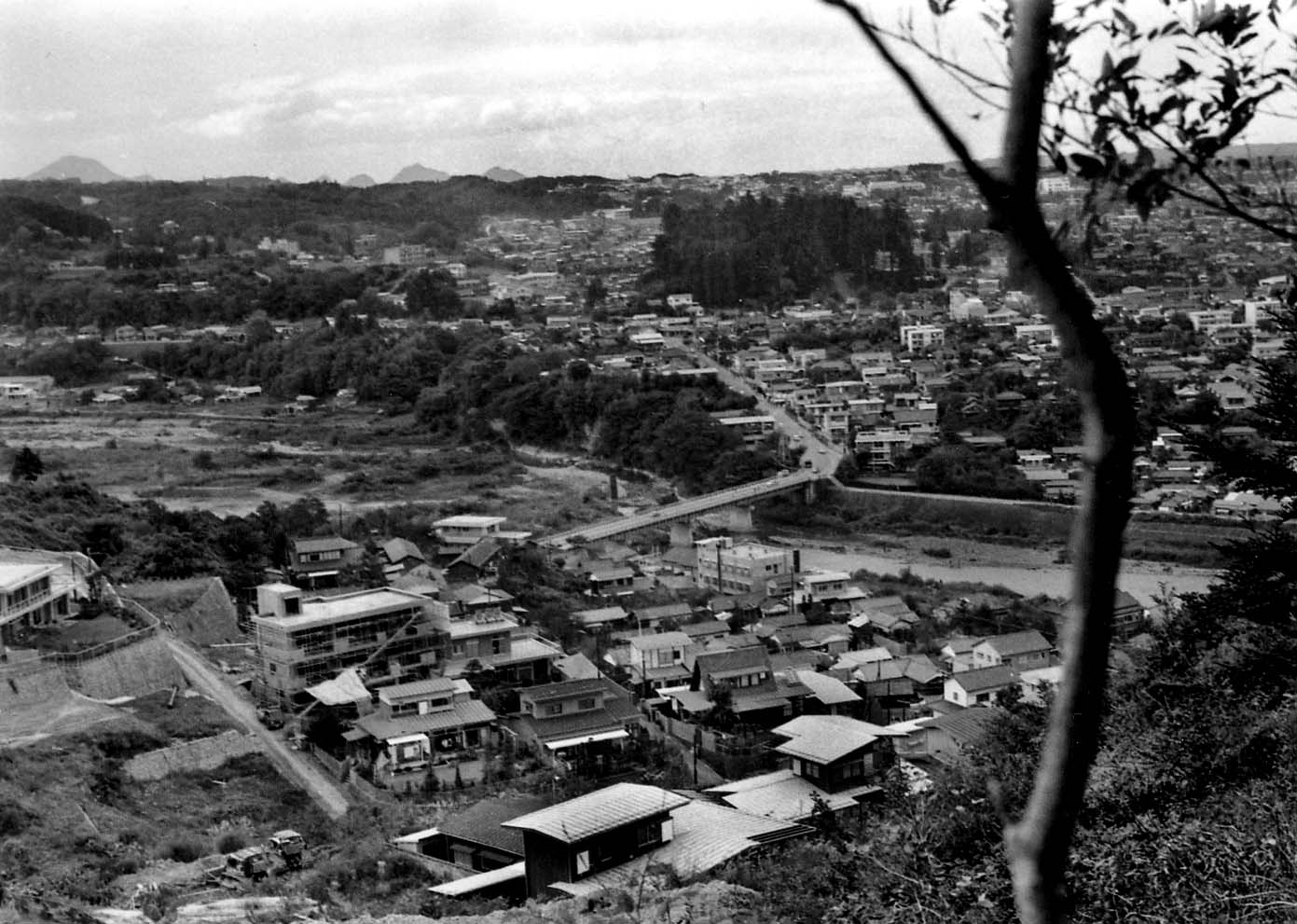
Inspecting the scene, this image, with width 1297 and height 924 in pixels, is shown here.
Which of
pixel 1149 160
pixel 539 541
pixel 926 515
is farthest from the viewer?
pixel 926 515

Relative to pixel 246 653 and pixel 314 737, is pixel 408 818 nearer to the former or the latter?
pixel 314 737

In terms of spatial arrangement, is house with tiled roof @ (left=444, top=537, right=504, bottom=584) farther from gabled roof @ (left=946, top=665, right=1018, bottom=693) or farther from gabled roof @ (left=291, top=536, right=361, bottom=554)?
gabled roof @ (left=946, top=665, right=1018, bottom=693)

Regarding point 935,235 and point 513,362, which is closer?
point 513,362

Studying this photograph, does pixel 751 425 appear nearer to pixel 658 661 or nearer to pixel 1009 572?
pixel 1009 572

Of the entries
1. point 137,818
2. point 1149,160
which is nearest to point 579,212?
point 137,818

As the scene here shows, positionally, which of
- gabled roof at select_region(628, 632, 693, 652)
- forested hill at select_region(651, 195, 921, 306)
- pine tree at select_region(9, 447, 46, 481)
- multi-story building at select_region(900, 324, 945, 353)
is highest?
forested hill at select_region(651, 195, 921, 306)

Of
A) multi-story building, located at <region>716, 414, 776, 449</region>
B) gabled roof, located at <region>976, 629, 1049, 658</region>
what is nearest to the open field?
multi-story building, located at <region>716, 414, 776, 449</region>
